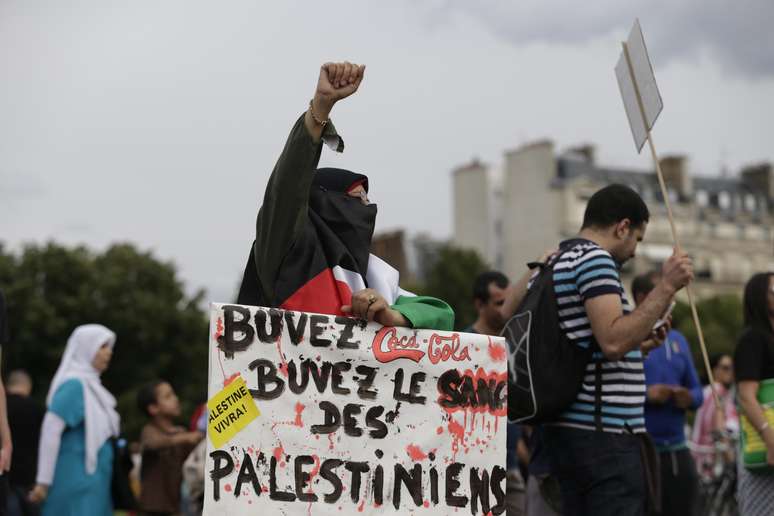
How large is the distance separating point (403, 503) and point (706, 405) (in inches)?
402

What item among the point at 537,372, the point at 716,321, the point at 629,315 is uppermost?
the point at 716,321

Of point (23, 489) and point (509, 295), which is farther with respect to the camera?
point (23, 489)

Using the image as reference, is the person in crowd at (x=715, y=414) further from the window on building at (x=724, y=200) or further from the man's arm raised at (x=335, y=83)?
the window on building at (x=724, y=200)

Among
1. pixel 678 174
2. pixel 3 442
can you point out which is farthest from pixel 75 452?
pixel 678 174

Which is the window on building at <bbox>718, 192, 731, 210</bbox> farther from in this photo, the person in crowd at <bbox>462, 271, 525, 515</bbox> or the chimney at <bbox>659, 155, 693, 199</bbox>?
the person in crowd at <bbox>462, 271, 525, 515</bbox>

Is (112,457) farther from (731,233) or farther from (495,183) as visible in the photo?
(731,233)

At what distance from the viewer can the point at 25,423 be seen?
29.4ft

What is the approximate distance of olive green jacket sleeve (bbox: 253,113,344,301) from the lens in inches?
162

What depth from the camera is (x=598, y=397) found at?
537 centimetres

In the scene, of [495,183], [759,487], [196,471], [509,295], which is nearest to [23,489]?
[196,471]

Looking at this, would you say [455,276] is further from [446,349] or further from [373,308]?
[373,308]

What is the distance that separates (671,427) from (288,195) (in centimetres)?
473

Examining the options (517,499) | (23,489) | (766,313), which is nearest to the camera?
(766,313)

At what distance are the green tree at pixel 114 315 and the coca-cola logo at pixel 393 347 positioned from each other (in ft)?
136
